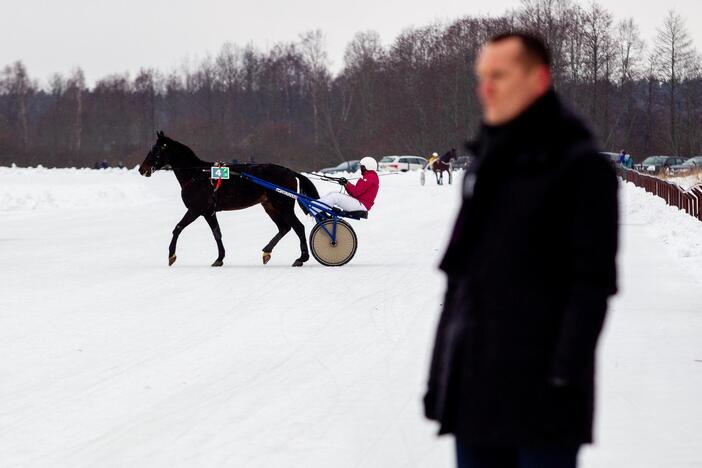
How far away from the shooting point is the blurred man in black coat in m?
3.25

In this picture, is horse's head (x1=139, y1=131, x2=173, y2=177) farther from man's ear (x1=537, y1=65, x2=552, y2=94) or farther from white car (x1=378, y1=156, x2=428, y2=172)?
white car (x1=378, y1=156, x2=428, y2=172)

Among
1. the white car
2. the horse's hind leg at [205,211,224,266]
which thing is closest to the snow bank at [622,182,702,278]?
the horse's hind leg at [205,211,224,266]

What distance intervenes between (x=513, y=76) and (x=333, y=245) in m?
13.5

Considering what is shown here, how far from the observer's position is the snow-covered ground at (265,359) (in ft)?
21.7

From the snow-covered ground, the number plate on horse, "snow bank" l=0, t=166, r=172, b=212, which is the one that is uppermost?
the number plate on horse

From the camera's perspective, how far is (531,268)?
332 centimetres

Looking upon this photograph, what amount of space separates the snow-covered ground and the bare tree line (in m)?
63.3

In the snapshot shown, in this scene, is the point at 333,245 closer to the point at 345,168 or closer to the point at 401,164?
the point at 401,164

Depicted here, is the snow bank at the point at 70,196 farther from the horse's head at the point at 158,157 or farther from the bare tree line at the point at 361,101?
the bare tree line at the point at 361,101

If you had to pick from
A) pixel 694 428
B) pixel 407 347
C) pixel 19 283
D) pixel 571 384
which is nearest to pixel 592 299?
pixel 571 384

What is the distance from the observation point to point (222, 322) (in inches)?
449

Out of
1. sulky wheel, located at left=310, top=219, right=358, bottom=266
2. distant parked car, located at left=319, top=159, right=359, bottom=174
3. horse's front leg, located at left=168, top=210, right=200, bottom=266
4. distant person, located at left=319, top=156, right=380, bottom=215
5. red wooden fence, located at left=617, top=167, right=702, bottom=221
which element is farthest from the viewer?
distant parked car, located at left=319, top=159, right=359, bottom=174

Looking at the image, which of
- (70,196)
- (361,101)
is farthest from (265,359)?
(361,101)

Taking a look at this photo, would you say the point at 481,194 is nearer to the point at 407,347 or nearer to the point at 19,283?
the point at 407,347
